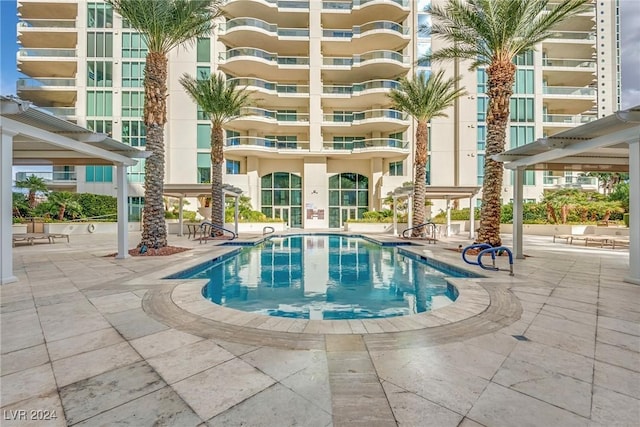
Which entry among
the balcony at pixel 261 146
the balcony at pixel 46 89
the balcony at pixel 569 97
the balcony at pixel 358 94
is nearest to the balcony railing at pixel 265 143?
the balcony at pixel 261 146

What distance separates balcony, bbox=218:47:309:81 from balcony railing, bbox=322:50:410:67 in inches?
90.7

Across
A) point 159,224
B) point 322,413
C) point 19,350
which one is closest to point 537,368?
point 322,413

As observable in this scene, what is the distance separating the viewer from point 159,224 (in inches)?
438

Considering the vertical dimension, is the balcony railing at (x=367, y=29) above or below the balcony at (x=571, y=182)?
above

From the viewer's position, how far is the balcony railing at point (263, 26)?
25484 mm

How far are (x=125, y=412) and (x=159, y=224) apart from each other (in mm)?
9922

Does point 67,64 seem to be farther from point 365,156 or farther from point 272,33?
point 365,156

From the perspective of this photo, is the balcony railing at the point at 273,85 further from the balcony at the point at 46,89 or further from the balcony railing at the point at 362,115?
the balcony at the point at 46,89

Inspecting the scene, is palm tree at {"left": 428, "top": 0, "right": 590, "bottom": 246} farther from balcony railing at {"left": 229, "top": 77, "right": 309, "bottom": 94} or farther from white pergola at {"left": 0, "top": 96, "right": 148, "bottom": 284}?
balcony railing at {"left": 229, "top": 77, "right": 309, "bottom": 94}

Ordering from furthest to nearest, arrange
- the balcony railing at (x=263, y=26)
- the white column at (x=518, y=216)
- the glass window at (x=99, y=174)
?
the glass window at (x=99, y=174) < the balcony railing at (x=263, y=26) < the white column at (x=518, y=216)

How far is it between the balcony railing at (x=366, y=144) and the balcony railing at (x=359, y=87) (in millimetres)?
4278

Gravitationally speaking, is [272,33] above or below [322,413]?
above

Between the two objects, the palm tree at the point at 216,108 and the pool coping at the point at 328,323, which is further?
the palm tree at the point at 216,108

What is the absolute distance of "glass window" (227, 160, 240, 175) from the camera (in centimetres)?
2748
